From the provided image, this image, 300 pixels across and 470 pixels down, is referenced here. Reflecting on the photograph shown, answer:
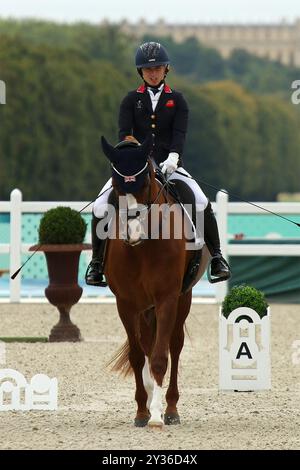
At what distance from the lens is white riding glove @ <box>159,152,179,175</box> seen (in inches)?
382

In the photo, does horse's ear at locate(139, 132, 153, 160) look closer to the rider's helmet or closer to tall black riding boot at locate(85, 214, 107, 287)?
tall black riding boot at locate(85, 214, 107, 287)

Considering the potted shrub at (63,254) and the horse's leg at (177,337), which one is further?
the potted shrub at (63,254)

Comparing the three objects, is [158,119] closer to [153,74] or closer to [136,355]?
[153,74]

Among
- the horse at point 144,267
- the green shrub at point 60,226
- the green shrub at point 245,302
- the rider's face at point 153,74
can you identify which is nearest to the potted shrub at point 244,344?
the green shrub at point 245,302

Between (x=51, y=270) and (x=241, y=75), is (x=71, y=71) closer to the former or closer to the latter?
(x=51, y=270)

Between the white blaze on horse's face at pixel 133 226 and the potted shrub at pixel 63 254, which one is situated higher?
the white blaze on horse's face at pixel 133 226

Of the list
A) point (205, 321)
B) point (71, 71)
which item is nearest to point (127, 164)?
point (205, 321)

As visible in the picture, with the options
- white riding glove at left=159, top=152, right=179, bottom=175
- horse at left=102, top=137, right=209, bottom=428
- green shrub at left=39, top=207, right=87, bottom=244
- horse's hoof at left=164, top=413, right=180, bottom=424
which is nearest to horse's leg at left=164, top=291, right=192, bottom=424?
horse at left=102, top=137, right=209, bottom=428

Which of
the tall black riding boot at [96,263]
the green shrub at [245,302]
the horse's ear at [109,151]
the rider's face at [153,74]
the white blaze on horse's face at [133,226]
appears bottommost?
the green shrub at [245,302]

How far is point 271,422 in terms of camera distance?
970 centimetres

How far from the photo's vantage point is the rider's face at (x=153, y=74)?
32.7 feet

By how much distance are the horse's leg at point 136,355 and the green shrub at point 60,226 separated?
212 inches

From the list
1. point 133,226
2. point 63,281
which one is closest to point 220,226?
point 63,281

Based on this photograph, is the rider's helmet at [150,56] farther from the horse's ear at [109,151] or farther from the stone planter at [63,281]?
the stone planter at [63,281]
